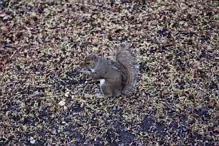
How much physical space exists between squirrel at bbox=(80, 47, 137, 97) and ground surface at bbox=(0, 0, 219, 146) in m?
0.15

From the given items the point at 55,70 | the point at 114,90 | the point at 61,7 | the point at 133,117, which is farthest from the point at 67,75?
the point at 61,7

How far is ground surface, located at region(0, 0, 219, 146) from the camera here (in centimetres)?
301

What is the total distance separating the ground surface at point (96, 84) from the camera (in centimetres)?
301

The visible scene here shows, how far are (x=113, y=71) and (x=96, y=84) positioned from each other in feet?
1.39

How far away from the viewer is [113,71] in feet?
9.70

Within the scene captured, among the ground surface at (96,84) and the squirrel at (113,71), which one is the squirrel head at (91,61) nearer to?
the squirrel at (113,71)

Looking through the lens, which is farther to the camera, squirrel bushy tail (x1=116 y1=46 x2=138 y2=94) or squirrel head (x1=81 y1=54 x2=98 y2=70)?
squirrel bushy tail (x1=116 y1=46 x2=138 y2=94)

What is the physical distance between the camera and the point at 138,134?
2.97 meters

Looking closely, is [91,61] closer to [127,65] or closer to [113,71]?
[113,71]

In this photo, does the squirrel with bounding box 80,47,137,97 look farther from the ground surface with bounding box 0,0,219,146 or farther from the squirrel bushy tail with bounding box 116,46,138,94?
the ground surface with bounding box 0,0,219,146

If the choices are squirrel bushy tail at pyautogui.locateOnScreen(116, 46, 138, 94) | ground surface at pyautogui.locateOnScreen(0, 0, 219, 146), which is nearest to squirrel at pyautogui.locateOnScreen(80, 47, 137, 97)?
squirrel bushy tail at pyautogui.locateOnScreen(116, 46, 138, 94)

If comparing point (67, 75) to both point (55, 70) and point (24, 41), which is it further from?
point (24, 41)

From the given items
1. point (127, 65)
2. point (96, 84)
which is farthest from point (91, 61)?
point (96, 84)

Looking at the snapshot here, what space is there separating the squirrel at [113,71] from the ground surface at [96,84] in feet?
0.48
